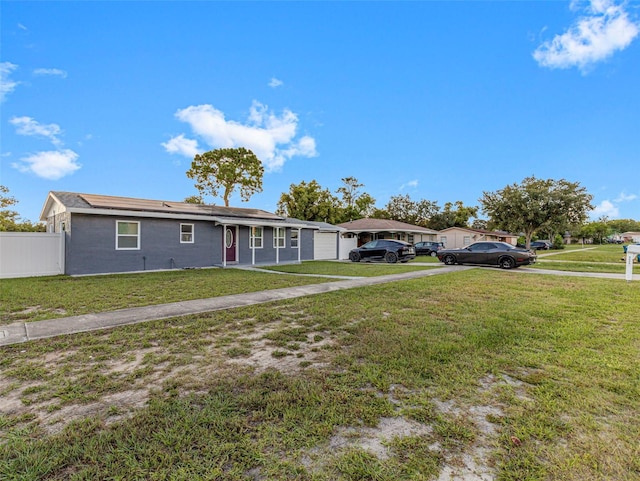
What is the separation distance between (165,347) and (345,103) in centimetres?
2005

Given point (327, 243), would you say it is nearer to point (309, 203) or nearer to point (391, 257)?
point (391, 257)

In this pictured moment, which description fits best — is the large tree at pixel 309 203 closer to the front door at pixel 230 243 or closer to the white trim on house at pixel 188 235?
the front door at pixel 230 243

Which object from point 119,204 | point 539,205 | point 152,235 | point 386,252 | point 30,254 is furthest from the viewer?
point 539,205

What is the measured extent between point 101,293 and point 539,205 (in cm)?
3405

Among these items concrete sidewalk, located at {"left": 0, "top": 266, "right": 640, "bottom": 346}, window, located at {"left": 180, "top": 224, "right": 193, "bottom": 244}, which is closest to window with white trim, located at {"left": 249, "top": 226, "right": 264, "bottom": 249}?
window, located at {"left": 180, "top": 224, "right": 193, "bottom": 244}

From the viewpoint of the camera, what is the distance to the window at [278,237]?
19.0 meters

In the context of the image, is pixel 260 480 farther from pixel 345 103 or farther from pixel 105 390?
pixel 345 103

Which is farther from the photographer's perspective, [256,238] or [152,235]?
[256,238]

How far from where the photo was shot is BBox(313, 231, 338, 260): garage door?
23.0 meters

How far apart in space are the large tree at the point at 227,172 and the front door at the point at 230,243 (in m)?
19.3

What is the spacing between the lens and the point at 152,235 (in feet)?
46.8

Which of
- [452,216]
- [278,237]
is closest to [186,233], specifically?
[278,237]

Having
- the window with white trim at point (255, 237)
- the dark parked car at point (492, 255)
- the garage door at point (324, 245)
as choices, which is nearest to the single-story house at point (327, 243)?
the garage door at point (324, 245)

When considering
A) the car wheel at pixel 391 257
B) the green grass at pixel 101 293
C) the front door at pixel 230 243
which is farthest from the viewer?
the car wheel at pixel 391 257
